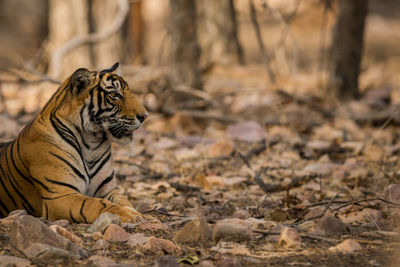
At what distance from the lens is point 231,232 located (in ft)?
10.3

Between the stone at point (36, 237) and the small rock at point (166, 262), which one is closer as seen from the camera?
the small rock at point (166, 262)

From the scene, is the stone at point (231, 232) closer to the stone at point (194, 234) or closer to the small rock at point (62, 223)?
the stone at point (194, 234)

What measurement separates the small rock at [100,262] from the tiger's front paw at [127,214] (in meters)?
0.70

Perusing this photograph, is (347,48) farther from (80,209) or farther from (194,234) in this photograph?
(194,234)

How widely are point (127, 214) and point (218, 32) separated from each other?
8.12 meters

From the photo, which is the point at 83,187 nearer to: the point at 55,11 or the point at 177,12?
the point at 177,12

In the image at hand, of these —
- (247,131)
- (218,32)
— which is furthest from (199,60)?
(218,32)

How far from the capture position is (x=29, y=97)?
29.1 feet

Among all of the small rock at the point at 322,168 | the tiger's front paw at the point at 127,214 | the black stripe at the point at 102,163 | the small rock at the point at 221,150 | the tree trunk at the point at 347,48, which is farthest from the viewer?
the tree trunk at the point at 347,48

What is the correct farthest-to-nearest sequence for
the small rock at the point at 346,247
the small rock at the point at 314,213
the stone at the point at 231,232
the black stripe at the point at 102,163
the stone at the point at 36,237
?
the black stripe at the point at 102,163 < the small rock at the point at 314,213 < the stone at the point at 231,232 < the small rock at the point at 346,247 < the stone at the point at 36,237

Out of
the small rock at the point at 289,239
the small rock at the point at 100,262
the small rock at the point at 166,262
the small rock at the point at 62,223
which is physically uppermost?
the small rock at the point at 166,262

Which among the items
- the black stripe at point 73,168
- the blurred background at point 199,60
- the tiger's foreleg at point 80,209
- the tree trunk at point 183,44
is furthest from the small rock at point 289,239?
the tree trunk at point 183,44

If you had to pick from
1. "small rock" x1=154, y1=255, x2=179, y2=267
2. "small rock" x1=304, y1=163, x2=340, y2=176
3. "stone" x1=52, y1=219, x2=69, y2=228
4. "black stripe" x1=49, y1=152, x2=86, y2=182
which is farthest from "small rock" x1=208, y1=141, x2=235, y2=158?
"small rock" x1=154, y1=255, x2=179, y2=267

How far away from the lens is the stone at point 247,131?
269 inches
